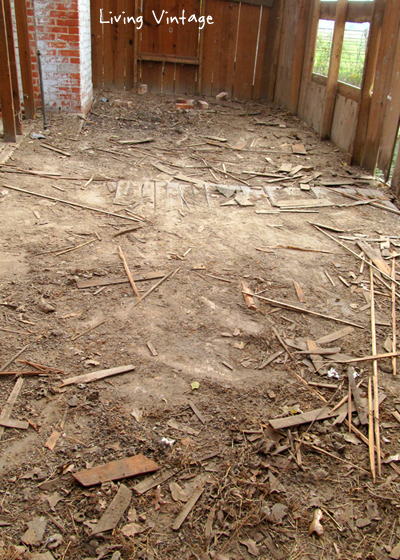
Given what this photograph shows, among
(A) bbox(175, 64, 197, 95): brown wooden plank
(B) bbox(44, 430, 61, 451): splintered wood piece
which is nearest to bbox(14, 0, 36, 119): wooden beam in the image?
(A) bbox(175, 64, 197, 95): brown wooden plank

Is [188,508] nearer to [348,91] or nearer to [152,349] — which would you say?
[152,349]

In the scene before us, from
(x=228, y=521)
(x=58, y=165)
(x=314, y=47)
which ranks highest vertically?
(x=314, y=47)

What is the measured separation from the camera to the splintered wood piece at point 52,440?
2.17m

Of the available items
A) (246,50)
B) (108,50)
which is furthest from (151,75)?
(246,50)

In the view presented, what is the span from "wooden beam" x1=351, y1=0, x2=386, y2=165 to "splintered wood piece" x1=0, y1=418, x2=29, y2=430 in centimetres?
549

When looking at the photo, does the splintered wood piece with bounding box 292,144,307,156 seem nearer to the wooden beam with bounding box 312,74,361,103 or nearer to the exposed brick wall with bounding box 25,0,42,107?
the wooden beam with bounding box 312,74,361,103

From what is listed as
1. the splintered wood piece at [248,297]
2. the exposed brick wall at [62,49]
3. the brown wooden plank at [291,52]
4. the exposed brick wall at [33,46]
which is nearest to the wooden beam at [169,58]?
the brown wooden plank at [291,52]

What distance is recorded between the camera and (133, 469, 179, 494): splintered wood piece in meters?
2.02

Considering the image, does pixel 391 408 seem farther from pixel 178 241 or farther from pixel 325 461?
pixel 178 241

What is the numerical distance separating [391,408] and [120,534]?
1.57 metres

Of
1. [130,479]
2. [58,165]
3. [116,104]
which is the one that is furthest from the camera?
[116,104]

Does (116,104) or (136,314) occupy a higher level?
(116,104)

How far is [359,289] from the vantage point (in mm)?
3643

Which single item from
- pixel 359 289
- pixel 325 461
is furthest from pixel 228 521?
pixel 359 289
